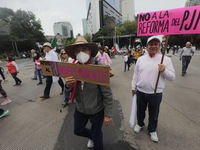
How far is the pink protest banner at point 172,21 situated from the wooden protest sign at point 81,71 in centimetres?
129

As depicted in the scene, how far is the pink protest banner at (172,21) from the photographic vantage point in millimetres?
1496

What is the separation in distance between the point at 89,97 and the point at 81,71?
1.29 ft

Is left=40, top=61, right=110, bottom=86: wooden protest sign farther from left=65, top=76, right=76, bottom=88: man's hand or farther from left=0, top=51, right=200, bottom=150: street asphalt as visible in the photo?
left=0, top=51, right=200, bottom=150: street asphalt

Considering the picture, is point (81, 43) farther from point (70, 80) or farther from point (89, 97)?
point (89, 97)

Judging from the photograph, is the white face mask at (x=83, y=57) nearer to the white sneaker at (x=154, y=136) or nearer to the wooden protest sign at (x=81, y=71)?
the wooden protest sign at (x=81, y=71)

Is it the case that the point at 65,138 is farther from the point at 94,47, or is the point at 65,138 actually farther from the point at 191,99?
the point at 191,99

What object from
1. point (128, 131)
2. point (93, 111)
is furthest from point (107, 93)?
point (128, 131)

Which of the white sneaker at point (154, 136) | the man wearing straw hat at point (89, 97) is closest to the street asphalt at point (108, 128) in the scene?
the white sneaker at point (154, 136)

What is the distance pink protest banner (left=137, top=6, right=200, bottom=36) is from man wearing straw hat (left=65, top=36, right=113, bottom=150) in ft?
3.62

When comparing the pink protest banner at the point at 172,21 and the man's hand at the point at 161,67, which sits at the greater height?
the pink protest banner at the point at 172,21

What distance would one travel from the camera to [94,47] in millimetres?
1487

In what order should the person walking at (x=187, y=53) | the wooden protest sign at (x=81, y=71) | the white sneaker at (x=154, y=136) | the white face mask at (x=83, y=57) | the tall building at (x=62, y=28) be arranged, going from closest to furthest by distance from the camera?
the wooden protest sign at (x=81, y=71) < the white face mask at (x=83, y=57) < the white sneaker at (x=154, y=136) < the person walking at (x=187, y=53) < the tall building at (x=62, y=28)

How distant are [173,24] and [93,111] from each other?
5.79ft

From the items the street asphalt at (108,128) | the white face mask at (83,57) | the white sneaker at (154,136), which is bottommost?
the street asphalt at (108,128)
